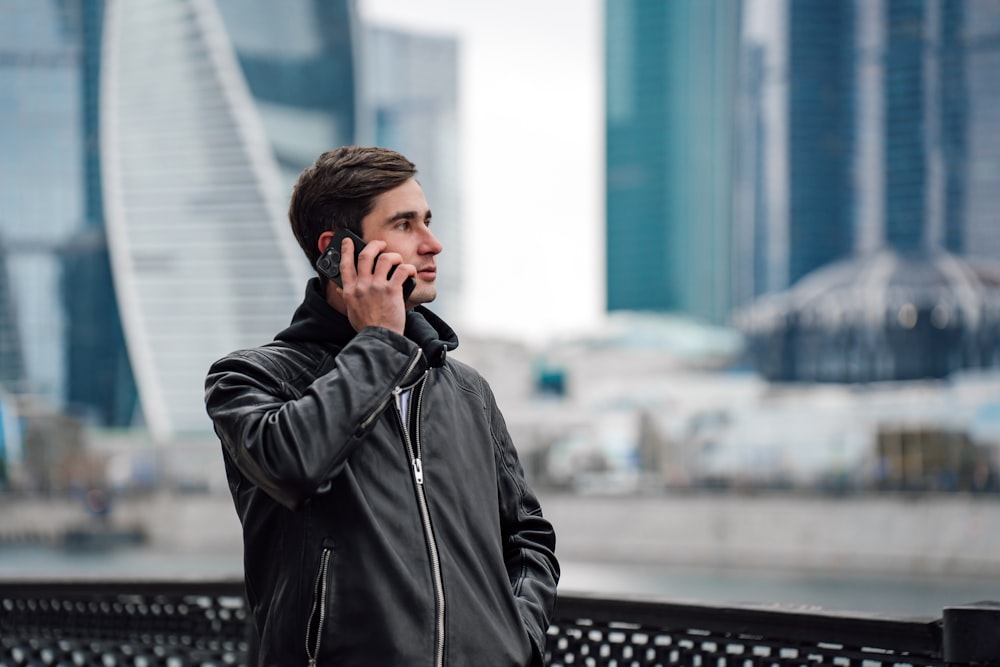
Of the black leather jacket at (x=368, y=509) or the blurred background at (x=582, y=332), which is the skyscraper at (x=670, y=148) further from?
the black leather jacket at (x=368, y=509)

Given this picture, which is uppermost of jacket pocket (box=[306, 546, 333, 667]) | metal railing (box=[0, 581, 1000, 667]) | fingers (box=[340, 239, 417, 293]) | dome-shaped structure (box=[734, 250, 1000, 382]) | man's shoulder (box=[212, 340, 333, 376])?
fingers (box=[340, 239, 417, 293])

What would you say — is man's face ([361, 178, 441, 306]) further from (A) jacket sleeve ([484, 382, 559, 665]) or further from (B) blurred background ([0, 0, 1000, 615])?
(B) blurred background ([0, 0, 1000, 615])

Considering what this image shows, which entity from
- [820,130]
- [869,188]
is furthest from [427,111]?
[869,188]

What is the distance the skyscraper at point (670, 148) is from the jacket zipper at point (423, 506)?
10340 cm

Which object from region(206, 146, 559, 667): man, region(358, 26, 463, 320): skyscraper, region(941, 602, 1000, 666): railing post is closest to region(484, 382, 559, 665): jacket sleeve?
→ region(206, 146, 559, 667): man

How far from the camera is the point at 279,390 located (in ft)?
5.71

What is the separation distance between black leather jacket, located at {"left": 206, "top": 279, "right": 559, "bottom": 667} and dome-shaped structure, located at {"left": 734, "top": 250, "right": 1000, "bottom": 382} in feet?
221

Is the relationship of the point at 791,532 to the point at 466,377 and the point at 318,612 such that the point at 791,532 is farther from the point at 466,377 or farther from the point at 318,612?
the point at 318,612

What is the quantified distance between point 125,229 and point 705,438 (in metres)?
32.1

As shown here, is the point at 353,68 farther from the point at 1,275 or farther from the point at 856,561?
the point at 856,561

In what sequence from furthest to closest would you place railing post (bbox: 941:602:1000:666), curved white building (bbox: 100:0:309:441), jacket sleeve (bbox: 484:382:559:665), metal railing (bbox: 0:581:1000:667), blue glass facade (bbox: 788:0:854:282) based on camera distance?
blue glass facade (bbox: 788:0:854:282), curved white building (bbox: 100:0:309:441), metal railing (bbox: 0:581:1000:667), railing post (bbox: 941:602:1000:666), jacket sleeve (bbox: 484:382:559:665)

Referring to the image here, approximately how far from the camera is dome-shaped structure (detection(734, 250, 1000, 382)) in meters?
67.9

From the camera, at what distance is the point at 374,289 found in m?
1.74

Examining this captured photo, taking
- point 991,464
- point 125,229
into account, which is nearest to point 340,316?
point 991,464
